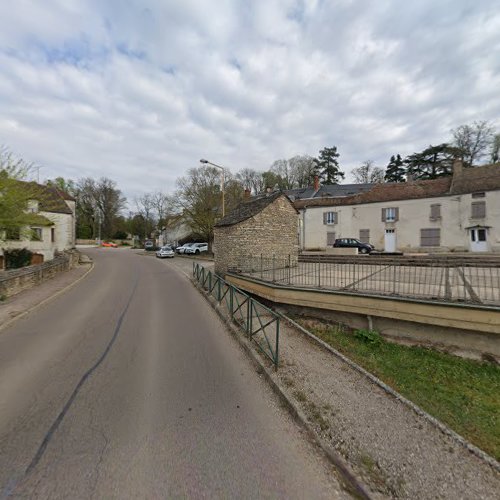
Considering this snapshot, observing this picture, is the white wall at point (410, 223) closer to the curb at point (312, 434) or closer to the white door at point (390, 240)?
the white door at point (390, 240)

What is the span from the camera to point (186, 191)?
29.2 metres

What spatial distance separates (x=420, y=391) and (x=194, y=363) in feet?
14.4

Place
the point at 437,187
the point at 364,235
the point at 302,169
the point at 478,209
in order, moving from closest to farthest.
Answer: the point at 478,209 < the point at 437,187 < the point at 364,235 < the point at 302,169

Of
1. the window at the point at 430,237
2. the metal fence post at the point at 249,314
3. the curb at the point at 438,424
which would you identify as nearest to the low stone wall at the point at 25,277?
the metal fence post at the point at 249,314

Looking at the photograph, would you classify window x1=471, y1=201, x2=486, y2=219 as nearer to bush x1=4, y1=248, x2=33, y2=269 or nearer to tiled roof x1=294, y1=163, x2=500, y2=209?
tiled roof x1=294, y1=163, x2=500, y2=209

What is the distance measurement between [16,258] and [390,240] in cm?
3307

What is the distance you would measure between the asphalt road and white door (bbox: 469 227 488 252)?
2570cm

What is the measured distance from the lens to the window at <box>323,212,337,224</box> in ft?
93.8

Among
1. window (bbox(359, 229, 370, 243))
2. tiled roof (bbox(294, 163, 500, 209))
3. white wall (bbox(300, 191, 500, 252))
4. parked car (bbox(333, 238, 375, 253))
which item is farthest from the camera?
window (bbox(359, 229, 370, 243))

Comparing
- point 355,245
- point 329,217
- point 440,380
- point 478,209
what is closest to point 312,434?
point 440,380

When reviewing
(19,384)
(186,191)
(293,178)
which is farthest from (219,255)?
(293,178)

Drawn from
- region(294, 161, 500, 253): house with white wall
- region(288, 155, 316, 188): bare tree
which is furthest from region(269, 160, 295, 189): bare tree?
region(294, 161, 500, 253): house with white wall

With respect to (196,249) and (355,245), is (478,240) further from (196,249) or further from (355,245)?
(196,249)

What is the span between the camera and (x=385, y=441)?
2980 millimetres
